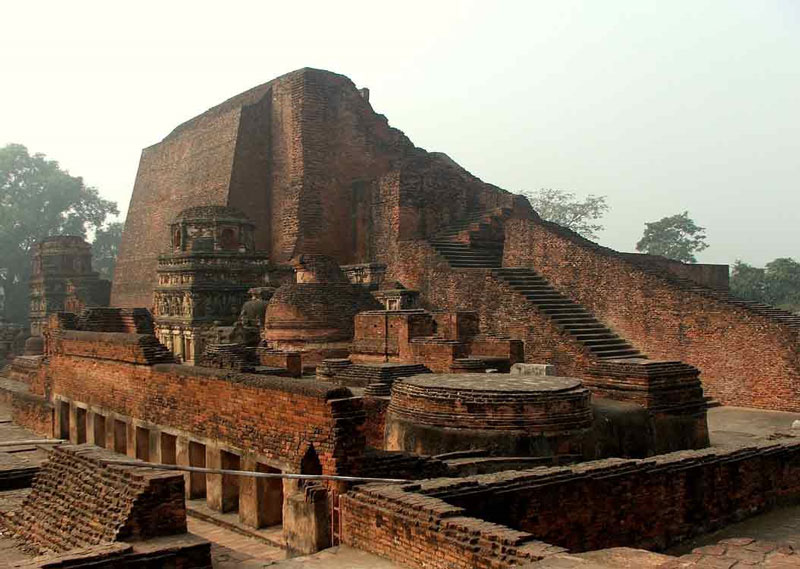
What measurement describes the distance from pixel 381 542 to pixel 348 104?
18255 mm

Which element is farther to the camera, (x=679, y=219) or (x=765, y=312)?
(x=679, y=219)

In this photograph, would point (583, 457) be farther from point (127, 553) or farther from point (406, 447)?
point (127, 553)

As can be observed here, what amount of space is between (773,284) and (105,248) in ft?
115

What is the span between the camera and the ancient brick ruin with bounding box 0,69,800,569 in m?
6.02

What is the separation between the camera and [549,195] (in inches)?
1619

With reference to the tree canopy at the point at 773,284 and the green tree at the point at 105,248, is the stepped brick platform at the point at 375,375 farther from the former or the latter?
the green tree at the point at 105,248

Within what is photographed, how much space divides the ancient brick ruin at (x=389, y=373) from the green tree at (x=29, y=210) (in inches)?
694

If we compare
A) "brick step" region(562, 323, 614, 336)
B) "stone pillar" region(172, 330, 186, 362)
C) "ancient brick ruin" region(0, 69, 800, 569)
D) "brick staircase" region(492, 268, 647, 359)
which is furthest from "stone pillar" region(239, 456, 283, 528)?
"stone pillar" region(172, 330, 186, 362)

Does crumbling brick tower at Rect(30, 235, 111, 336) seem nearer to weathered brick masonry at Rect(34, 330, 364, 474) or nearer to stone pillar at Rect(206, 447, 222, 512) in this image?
weathered brick masonry at Rect(34, 330, 364, 474)

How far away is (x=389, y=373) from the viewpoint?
10328 mm

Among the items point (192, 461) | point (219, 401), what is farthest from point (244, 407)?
point (192, 461)

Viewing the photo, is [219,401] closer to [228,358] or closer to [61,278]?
[228,358]

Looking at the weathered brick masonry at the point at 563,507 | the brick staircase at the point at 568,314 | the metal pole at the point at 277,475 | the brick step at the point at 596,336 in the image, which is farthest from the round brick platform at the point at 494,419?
the brick step at the point at 596,336

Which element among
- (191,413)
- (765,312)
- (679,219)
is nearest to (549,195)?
(679,219)
